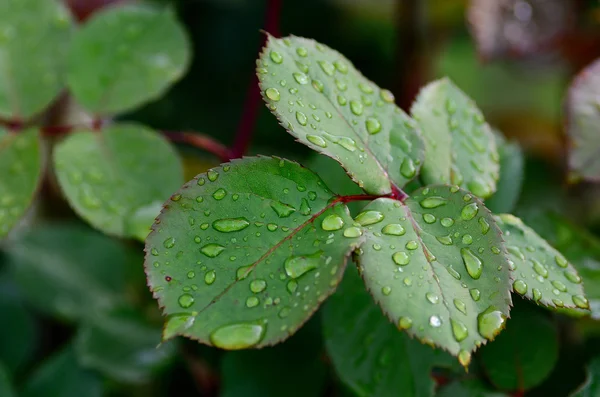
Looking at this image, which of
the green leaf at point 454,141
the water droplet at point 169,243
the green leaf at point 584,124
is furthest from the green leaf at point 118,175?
the green leaf at point 584,124

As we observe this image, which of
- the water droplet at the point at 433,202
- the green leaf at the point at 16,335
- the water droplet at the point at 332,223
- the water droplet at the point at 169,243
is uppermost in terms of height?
the water droplet at the point at 433,202

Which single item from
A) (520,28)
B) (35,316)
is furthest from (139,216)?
(520,28)

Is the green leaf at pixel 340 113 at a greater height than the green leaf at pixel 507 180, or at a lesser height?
greater

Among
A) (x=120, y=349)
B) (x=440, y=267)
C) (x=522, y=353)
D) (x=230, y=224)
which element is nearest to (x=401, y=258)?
(x=440, y=267)

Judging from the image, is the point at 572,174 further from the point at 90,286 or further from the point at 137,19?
the point at 90,286

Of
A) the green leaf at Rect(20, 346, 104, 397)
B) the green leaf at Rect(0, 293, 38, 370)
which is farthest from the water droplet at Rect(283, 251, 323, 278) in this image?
the green leaf at Rect(0, 293, 38, 370)

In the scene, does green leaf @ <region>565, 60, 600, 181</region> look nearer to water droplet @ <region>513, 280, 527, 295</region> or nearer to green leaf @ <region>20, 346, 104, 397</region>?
water droplet @ <region>513, 280, 527, 295</region>

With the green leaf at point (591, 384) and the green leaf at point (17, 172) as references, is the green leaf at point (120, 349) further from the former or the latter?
the green leaf at point (591, 384)
